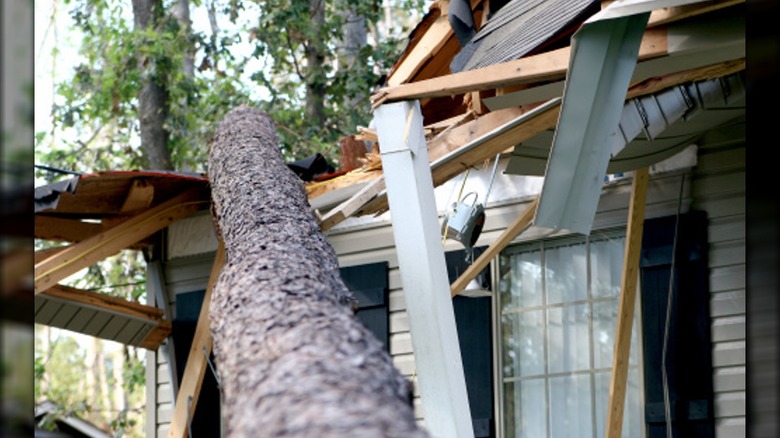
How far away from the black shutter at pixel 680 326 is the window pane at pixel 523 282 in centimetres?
93

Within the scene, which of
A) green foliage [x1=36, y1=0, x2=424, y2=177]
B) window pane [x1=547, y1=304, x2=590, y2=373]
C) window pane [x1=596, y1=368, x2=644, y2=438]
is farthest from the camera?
green foliage [x1=36, y1=0, x2=424, y2=177]

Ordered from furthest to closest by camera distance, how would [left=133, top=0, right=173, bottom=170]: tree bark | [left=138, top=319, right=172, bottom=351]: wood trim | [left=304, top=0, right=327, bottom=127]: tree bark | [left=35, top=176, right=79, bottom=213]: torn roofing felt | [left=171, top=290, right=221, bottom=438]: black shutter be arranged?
[left=133, top=0, right=173, bottom=170]: tree bark
[left=304, top=0, right=327, bottom=127]: tree bark
[left=138, top=319, right=172, bottom=351]: wood trim
[left=171, top=290, right=221, bottom=438]: black shutter
[left=35, top=176, right=79, bottom=213]: torn roofing felt

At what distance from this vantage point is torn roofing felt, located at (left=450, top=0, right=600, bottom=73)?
6020mm

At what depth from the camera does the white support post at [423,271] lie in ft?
19.2

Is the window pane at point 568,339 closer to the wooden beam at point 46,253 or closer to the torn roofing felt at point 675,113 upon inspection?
the torn roofing felt at point 675,113

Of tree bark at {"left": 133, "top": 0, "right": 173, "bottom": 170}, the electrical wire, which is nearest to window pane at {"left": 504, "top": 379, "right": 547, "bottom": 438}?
the electrical wire

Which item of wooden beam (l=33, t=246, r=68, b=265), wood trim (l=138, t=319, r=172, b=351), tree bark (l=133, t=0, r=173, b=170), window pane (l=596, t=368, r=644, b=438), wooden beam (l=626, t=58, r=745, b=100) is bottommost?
window pane (l=596, t=368, r=644, b=438)

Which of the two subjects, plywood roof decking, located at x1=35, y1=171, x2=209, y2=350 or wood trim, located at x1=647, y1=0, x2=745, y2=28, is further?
plywood roof decking, located at x1=35, y1=171, x2=209, y2=350

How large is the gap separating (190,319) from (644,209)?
14.5ft

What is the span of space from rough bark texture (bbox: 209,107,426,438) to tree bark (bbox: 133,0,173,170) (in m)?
10.8

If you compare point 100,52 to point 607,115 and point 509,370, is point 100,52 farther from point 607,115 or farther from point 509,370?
point 607,115

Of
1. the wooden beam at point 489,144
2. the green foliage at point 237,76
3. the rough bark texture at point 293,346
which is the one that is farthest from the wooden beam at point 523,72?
the green foliage at point 237,76

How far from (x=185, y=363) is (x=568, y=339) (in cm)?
360

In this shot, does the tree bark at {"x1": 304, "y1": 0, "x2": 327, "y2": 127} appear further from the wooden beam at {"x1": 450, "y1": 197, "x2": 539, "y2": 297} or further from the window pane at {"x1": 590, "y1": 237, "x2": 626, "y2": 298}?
the wooden beam at {"x1": 450, "y1": 197, "x2": 539, "y2": 297}
